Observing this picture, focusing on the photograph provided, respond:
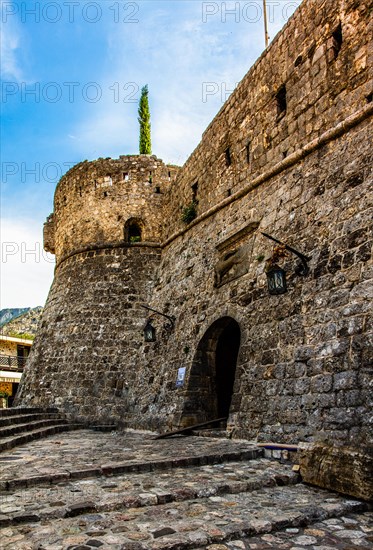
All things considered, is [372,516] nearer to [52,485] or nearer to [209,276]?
[52,485]

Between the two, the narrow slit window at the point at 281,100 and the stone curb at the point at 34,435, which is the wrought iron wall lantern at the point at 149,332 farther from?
the narrow slit window at the point at 281,100

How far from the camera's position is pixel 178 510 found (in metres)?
3.57

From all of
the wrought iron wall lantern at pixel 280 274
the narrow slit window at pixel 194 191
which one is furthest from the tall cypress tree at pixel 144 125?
the wrought iron wall lantern at pixel 280 274

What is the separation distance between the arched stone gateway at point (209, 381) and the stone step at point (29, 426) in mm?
3177

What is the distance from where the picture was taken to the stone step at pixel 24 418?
931 centimetres

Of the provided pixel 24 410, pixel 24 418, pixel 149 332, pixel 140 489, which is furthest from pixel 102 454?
pixel 24 410

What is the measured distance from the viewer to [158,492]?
390 cm

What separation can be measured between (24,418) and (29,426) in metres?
0.81

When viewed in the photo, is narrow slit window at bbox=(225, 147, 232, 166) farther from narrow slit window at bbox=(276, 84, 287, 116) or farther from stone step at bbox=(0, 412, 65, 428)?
stone step at bbox=(0, 412, 65, 428)

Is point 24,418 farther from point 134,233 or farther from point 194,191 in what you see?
point 194,191

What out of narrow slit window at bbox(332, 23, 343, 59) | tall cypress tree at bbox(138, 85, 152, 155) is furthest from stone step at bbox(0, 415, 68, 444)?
tall cypress tree at bbox(138, 85, 152, 155)

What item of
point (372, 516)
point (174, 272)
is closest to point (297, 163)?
point (174, 272)

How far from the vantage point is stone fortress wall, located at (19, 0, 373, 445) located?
5598 mm

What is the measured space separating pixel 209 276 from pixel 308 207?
303 cm
